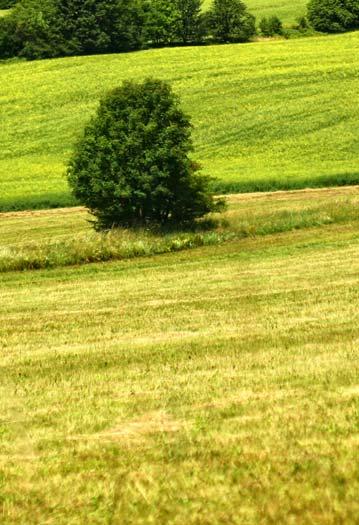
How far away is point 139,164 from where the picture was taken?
3772 cm

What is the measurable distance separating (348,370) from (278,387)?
3.43 ft

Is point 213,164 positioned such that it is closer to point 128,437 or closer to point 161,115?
point 161,115

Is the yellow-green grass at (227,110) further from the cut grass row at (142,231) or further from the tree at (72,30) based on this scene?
the tree at (72,30)

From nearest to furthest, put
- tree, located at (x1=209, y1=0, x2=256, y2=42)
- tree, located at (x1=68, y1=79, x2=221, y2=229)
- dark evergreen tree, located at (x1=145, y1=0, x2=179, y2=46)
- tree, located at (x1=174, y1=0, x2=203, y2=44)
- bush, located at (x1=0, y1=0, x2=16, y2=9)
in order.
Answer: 1. tree, located at (x1=68, y1=79, x2=221, y2=229)
2. tree, located at (x1=209, y1=0, x2=256, y2=42)
3. dark evergreen tree, located at (x1=145, y1=0, x2=179, y2=46)
4. tree, located at (x1=174, y1=0, x2=203, y2=44)
5. bush, located at (x1=0, y1=0, x2=16, y2=9)

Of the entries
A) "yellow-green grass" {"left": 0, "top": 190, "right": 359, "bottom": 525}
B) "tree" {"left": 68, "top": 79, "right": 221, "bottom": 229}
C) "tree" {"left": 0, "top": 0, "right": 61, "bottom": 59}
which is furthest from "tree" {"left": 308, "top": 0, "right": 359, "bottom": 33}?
"yellow-green grass" {"left": 0, "top": 190, "right": 359, "bottom": 525}

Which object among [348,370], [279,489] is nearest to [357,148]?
[348,370]

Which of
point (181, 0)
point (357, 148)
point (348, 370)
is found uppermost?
point (181, 0)

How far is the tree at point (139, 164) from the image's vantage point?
37.5 metres

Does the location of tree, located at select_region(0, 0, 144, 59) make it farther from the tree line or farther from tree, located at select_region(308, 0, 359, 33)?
tree, located at select_region(308, 0, 359, 33)

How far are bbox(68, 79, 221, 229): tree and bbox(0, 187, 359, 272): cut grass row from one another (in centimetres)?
134

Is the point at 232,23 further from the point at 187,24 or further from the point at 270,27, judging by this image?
the point at 187,24

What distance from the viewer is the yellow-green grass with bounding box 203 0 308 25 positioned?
11425cm

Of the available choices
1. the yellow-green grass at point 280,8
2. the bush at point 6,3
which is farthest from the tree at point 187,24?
the bush at point 6,3

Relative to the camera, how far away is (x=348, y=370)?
12.2 meters
